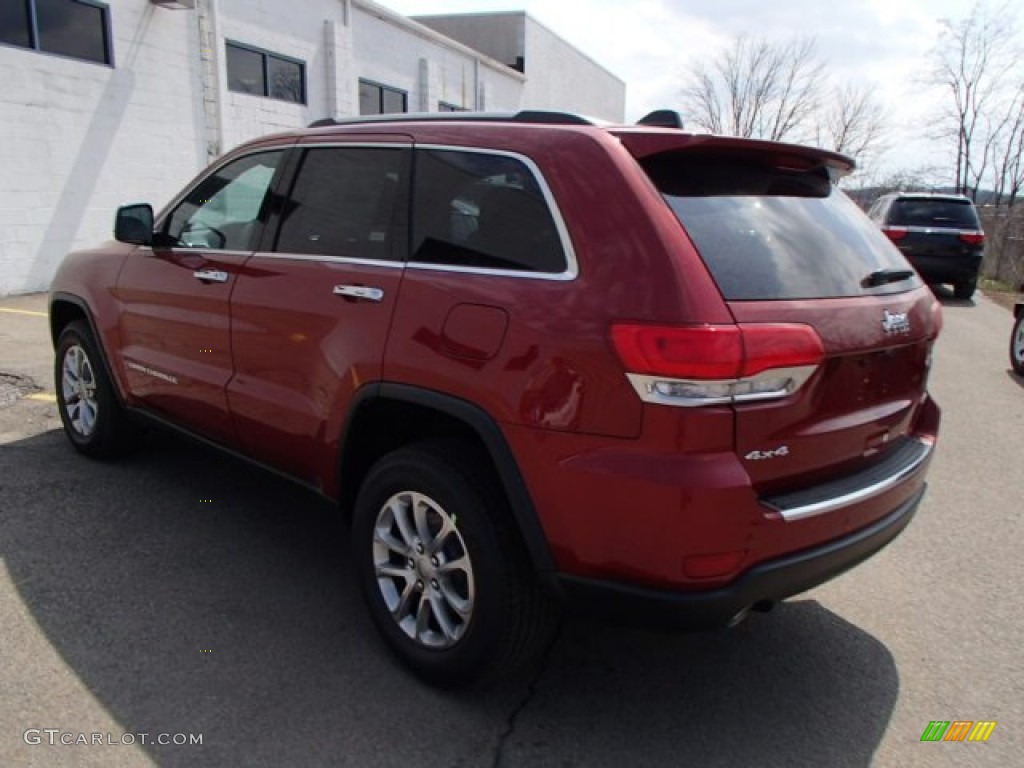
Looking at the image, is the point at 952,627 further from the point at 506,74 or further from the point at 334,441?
the point at 506,74

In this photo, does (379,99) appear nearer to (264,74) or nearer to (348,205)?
(264,74)

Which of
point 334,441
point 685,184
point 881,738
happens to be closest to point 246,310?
point 334,441

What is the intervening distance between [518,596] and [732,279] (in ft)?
3.79

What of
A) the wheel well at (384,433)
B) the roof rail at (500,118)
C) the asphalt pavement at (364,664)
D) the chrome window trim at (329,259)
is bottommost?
the asphalt pavement at (364,664)

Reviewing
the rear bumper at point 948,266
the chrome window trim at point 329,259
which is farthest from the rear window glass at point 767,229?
the rear bumper at point 948,266

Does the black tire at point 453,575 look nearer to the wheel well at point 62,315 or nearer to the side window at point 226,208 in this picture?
the side window at point 226,208

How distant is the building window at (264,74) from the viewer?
1405 centimetres

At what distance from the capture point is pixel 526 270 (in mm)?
2451

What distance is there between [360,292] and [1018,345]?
7870mm

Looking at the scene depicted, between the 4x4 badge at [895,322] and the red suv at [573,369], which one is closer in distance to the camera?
the red suv at [573,369]

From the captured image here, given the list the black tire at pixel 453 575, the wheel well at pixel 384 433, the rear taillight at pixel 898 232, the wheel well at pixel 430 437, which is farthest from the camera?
the rear taillight at pixel 898 232

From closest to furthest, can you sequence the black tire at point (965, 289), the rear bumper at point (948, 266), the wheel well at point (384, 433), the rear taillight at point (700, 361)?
the rear taillight at point (700, 361), the wheel well at point (384, 433), the rear bumper at point (948, 266), the black tire at point (965, 289)

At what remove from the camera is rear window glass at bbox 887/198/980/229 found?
14.0 meters

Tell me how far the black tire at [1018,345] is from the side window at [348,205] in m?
7.57
